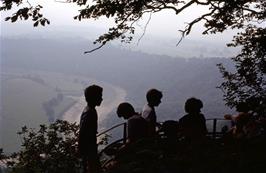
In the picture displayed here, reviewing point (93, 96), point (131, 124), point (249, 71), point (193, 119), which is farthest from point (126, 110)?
point (249, 71)

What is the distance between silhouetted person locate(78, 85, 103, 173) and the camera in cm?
519

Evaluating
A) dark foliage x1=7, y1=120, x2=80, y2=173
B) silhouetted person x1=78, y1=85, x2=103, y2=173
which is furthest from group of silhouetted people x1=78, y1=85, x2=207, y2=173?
dark foliage x1=7, y1=120, x2=80, y2=173

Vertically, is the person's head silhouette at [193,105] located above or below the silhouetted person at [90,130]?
above

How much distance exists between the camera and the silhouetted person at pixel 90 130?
5.19m

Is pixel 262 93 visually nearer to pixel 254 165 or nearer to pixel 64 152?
pixel 254 165

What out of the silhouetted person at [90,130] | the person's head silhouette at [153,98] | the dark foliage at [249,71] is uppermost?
the dark foliage at [249,71]

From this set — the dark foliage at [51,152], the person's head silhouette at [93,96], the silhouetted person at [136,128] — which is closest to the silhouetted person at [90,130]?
the person's head silhouette at [93,96]

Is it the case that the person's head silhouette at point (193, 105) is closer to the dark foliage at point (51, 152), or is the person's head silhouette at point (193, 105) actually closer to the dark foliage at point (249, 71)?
the dark foliage at point (249, 71)

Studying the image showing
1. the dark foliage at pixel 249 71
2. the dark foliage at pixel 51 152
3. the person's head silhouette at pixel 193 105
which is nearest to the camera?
the person's head silhouette at pixel 193 105

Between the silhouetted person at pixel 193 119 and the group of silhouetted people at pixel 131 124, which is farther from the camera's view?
the silhouetted person at pixel 193 119

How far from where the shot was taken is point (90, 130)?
205 inches

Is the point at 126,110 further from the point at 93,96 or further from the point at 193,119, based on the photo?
the point at 193,119

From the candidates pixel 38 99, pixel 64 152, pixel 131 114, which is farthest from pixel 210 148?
pixel 38 99

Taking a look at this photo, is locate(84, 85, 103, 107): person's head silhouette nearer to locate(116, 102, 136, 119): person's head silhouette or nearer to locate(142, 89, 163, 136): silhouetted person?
locate(116, 102, 136, 119): person's head silhouette
